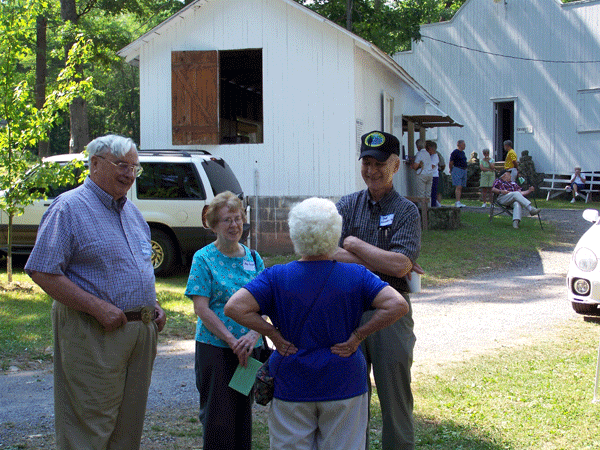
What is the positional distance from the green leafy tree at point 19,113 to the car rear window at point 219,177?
2197mm

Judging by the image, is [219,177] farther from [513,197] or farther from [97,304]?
[97,304]

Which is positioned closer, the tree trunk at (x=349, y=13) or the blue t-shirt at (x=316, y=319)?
the blue t-shirt at (x=316, y=319)

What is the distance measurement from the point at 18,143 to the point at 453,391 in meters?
7.39

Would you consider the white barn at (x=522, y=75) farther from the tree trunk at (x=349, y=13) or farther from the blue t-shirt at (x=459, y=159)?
the blue t-shirt at (x=459, y=159)

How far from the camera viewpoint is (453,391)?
5402 millimetres

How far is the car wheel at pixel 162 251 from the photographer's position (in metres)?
11.1

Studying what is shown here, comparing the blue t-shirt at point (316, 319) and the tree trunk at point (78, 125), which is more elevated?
the tree trunk at point (78, 125)

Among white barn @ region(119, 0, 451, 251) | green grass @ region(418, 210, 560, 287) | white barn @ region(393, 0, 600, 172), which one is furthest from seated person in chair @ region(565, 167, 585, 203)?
white barn @ region(119, 0, 451, 251)

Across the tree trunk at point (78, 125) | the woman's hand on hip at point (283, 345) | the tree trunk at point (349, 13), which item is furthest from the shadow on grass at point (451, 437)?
the tree trunk at point (349, 13)

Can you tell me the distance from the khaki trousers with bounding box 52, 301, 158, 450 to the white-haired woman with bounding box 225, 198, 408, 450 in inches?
26.9

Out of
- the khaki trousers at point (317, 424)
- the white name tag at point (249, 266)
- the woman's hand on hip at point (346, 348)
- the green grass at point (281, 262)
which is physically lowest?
the green grass at point (281, 262)

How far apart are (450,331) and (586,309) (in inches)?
65.0

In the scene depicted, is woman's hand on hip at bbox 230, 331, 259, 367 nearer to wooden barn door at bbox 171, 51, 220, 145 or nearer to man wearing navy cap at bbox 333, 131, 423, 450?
man wearing navy cap at bbox 333, 131, 423, 450

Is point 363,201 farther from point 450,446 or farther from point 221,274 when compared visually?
point 450,446
